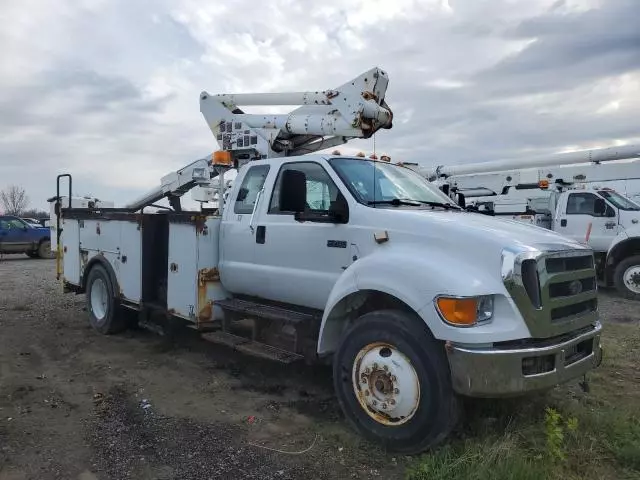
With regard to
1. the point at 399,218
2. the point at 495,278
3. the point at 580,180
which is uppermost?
the point at 580,180

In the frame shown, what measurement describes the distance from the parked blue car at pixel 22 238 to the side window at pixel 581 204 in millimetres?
17853

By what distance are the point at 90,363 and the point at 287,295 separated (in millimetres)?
2639

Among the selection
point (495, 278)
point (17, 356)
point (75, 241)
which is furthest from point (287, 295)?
point (75, 241)

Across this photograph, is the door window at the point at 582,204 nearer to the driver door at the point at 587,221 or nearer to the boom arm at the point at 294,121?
the driver door at the point at 587,221

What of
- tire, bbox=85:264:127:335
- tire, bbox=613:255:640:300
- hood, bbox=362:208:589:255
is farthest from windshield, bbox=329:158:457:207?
tire, bbox=613:255:640:300

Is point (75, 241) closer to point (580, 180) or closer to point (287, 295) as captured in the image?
point (287, 295)

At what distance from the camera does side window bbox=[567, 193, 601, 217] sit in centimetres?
1266

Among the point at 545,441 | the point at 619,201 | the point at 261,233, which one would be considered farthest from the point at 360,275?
the point at 619,201

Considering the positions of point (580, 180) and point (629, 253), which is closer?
point (629, 253)

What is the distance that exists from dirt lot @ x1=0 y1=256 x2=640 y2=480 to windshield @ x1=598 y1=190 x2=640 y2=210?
375 inches

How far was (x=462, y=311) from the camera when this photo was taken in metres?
3.63

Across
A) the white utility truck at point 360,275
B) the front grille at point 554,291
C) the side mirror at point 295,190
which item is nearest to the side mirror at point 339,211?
the white utility truck at point 360,275

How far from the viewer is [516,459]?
11.5ft

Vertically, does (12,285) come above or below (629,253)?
below
